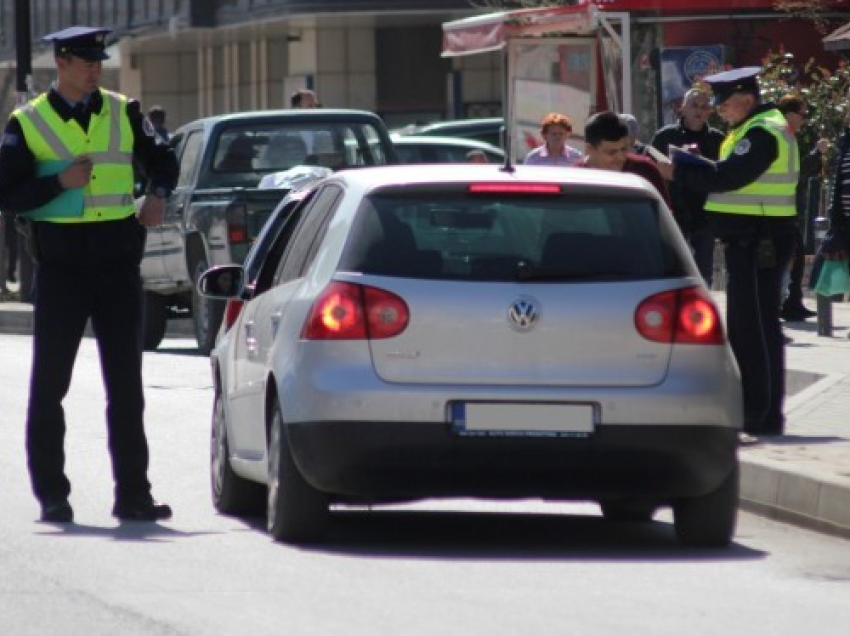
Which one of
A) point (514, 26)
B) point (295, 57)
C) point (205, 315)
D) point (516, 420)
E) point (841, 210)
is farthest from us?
point (295, 57)

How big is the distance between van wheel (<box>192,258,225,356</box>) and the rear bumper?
10.4 meters

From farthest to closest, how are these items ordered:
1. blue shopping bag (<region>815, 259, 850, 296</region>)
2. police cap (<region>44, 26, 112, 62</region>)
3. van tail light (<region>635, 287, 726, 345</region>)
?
blue shopping bag (<region>815, 259, 850, 296</region>)
police cap (<region>44, 26, 112, 62</region>)
van tail light (<region>635, 287, 726, 345</region>)

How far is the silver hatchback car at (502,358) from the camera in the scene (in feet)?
31.6

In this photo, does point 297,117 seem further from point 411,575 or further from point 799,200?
point 411,575

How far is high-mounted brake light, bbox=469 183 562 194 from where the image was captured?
995cm

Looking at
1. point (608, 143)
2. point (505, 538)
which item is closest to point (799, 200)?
point (608, 143)

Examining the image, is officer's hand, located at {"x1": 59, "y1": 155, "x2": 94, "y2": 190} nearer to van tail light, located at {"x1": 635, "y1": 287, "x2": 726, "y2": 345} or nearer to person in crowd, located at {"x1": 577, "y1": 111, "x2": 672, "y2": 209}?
van tail light, located at {"x1": 635, "y1": 287, "x2": 726, "y2": 345}

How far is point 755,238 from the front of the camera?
13281 mm

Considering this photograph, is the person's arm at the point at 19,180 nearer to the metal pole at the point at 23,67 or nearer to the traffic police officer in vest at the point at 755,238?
the traffic police officer in vest at the point at 755,238

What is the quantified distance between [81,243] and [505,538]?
79.7 inches

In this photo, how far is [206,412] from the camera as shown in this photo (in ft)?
53.1

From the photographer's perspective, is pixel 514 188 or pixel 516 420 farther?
pixel 514 188

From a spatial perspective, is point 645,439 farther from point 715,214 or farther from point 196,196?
point 196,196

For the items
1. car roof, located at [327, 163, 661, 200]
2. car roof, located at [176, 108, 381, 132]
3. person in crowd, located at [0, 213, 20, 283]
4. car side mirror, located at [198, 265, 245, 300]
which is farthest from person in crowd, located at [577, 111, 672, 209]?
person in crowd, located at [0, 213, 20, 283]
